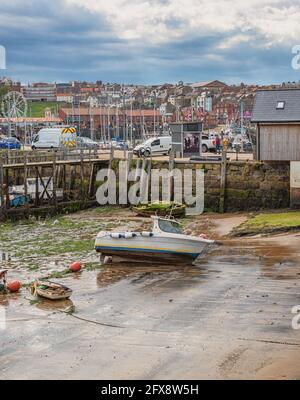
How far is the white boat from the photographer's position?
83.1ft

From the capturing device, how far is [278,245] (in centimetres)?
2764

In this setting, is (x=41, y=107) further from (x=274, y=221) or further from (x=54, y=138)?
(x=274, y=221)

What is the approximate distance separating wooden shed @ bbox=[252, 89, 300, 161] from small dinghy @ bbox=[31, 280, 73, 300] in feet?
60.2

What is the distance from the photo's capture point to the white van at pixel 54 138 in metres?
62.0

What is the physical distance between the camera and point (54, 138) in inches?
2502

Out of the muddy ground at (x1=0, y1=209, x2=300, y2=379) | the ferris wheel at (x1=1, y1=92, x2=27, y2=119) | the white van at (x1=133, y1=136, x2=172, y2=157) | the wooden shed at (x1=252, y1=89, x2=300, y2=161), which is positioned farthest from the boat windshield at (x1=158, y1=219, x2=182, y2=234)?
the ferris wheel at (x1=1, y1=92, x2=27, y2=119)

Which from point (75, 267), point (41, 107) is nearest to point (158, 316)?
point (75, 267)

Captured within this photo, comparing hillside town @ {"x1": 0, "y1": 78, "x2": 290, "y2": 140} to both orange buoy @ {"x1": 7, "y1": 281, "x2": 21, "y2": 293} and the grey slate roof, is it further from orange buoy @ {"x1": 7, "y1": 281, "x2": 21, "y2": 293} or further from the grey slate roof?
orange buoy @ {"x1": 7, "y1": 281, "x2": 21, "y2": 293}

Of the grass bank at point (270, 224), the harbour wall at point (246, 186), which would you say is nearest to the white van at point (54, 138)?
the harbour wall at point (246, 186)

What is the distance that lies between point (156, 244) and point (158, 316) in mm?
6707
